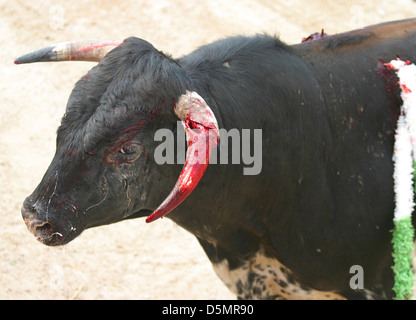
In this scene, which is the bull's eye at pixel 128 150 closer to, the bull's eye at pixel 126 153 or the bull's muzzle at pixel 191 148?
the bull's eye at pixel 126 153

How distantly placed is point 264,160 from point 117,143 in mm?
1055

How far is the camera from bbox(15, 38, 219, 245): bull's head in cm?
369

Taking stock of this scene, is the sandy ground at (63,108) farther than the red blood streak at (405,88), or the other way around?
the sandy ground at (63,108)

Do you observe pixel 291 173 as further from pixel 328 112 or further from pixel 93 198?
pixel 93 198

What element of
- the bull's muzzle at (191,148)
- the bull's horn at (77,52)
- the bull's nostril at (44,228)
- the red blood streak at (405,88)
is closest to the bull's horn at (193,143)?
the bull's muzzle at (191,148)

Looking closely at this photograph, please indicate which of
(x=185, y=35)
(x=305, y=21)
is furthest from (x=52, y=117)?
(x=305, y=21)

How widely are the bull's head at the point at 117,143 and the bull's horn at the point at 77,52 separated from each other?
304mm

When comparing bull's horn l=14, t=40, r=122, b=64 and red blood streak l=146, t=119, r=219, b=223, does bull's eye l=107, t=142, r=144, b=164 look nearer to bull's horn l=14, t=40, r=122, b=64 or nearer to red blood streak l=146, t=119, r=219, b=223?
red blood streak l=146, t=119, r=219, b=223

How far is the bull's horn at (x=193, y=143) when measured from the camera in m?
3.55

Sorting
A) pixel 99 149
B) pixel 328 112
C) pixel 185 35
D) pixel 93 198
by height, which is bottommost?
pixel 93 198

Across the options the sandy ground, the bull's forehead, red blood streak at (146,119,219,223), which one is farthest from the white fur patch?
the sandy ground

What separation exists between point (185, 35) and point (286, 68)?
7.05 metres

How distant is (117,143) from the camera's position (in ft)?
12.4

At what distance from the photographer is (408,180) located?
179 inches
